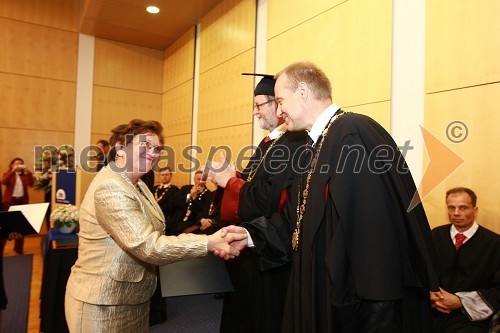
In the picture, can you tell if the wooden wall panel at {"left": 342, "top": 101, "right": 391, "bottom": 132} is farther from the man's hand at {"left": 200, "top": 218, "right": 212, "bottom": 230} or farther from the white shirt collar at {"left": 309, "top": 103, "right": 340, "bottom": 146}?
the man's hand at {"left": 200, "top": 218, "right": 212, "bottom": 230}

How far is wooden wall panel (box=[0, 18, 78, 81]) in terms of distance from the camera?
750 cm

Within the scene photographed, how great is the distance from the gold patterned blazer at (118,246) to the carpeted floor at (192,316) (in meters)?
2.20

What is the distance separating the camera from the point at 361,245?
47.2 inches

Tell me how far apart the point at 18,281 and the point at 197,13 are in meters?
5.19

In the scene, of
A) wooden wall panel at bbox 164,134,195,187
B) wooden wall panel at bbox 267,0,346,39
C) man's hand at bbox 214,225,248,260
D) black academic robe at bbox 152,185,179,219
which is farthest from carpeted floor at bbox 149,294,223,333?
wooden wall panel at bbox 267,0,346,39

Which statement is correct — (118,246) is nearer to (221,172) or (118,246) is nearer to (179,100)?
(221,172)

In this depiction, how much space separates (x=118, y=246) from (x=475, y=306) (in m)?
2.14

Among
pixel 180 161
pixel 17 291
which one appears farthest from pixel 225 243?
pixel 180 161

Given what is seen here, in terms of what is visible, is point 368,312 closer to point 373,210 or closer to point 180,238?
point 373,210

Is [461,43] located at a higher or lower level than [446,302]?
higher

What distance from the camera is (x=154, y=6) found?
21.2 feet

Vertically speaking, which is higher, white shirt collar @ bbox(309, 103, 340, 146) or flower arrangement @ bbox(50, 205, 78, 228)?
white shirt collar @ bbox(309, 103, 340, 146)

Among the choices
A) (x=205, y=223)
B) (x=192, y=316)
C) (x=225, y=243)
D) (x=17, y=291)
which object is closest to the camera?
(x=225, y=243)

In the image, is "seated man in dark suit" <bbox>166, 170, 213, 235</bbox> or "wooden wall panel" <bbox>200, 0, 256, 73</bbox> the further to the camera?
"wooden wall panel" <bbox>200, 0, 256, 73</bbox>
